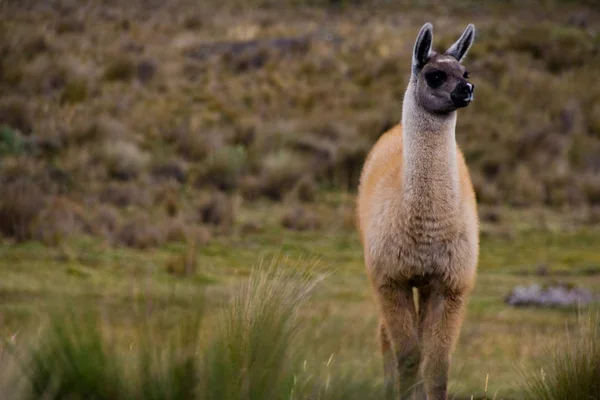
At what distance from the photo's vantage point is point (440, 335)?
5270mm

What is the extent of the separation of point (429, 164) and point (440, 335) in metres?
0.83

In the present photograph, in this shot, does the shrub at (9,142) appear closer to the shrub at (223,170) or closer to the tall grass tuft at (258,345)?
the shrub at (223,170)

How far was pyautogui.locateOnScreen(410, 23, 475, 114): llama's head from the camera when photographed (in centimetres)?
529

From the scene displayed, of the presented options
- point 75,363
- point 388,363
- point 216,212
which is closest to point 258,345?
point 75,363

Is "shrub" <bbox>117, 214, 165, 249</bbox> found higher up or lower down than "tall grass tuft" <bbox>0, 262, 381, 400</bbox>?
lower down

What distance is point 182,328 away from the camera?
135 inches

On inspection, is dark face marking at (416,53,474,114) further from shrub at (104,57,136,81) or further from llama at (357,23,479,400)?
shrub at (104,57,136,81)

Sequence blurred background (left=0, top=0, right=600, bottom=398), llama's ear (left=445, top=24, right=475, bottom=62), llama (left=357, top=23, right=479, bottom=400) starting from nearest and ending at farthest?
1. llama (left=357, top=23, right=479, bottom=400)
2. llama's ear (left=445, top=24, right=475, bottom=62)
3. blurred background (left=0, top=0, right=600, bottom=398)

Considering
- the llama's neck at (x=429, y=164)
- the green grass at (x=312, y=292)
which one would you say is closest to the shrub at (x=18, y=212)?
the green grass at (x=312, y=292)

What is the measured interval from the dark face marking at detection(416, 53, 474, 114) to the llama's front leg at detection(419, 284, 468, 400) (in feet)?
2.91

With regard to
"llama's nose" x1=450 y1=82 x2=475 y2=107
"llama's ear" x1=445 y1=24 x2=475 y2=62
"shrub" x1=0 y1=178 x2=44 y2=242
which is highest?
"llama's ear" x1=445 y1=24 x2=475 y2=62

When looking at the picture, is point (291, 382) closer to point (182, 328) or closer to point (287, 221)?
point (182, 328)

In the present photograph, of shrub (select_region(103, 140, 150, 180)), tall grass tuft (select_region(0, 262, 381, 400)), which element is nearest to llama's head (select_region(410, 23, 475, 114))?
tall grass tuft (select_region(0, 262, 381, 400))

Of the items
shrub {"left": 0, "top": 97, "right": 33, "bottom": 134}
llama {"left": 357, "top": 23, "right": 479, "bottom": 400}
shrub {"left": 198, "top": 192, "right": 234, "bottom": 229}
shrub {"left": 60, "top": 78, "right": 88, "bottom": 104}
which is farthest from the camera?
shrub {"left": 60, "top": 78, "right": 88, "bottom": 104}
